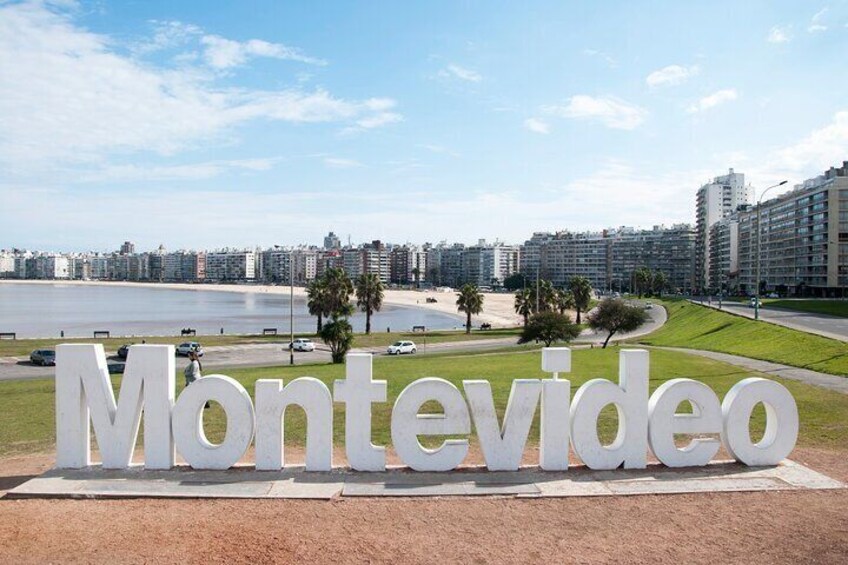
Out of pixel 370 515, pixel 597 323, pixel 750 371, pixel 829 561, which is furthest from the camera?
pixel 597 323

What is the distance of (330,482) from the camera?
448 inches

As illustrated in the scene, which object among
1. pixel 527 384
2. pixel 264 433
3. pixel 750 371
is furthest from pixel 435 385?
pixel 750 371

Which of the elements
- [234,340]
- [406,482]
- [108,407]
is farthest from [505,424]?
[234,340]

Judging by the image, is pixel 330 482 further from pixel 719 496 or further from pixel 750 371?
pixel 750 371

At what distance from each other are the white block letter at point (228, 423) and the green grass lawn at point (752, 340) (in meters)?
23.3

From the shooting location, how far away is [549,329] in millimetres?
49844

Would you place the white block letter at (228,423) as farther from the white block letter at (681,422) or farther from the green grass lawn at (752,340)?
the green grass lawn at (752,340)

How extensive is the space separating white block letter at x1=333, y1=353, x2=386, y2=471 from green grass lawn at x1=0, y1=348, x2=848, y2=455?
263 cm

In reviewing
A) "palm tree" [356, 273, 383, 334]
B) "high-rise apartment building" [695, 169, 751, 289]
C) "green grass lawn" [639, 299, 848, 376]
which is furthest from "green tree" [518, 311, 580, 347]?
"high-rise apartment building" [695, 169, 751, 289]

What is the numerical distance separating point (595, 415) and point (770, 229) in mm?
142487

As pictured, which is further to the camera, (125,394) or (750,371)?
(750,371)

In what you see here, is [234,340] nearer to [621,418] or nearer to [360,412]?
[360,412]

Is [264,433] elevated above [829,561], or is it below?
above

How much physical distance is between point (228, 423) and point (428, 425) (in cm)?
367
